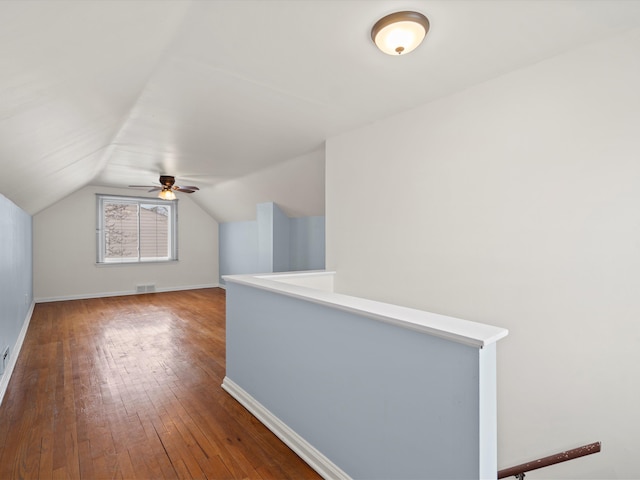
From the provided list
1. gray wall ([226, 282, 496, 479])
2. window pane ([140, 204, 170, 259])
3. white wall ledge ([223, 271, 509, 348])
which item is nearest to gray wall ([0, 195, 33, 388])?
gray wall ([226, 282, 496, 479])

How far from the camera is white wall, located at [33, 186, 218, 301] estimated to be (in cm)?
600

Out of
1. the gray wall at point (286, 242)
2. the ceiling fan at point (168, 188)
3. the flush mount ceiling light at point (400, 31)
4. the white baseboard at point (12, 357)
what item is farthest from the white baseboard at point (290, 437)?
the ceiling fan at point (168, 188)

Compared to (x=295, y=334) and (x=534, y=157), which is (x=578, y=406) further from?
(x=295, y=334)

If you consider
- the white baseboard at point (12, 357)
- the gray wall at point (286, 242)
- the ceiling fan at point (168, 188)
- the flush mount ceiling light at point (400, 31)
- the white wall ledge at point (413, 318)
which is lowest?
the white baseboard at point (12, 357)

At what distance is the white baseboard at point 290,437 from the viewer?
1700 millimetres

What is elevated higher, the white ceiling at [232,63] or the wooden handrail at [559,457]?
the white ceiling at [232,63]

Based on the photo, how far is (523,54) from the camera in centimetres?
183

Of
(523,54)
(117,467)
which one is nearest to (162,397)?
(117,467)

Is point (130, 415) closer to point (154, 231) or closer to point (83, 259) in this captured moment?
point (83, 259)

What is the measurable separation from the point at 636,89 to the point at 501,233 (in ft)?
3.08

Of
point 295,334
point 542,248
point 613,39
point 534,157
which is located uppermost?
point 613,39

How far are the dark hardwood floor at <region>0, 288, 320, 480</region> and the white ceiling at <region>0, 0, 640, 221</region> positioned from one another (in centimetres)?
175

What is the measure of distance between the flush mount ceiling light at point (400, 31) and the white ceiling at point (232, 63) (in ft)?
0.14

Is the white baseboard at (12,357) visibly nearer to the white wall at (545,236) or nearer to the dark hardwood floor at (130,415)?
the dark hardwood floor at (130,415)
